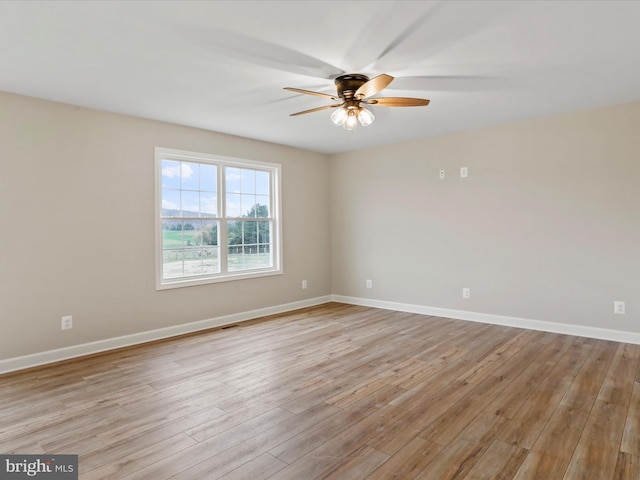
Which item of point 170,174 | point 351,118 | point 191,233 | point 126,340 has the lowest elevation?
point 126,340

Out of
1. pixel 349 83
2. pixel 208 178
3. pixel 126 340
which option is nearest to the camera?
pixel 349 83

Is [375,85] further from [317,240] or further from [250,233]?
A: [317,240]

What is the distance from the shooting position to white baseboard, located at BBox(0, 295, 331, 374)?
11.1ft

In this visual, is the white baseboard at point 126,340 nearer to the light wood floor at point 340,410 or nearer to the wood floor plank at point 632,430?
the light wood floor at point 340,410

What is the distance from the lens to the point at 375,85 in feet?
9.02

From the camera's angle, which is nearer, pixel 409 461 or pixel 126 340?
pixel 409 461

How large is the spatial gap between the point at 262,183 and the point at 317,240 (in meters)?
1.37

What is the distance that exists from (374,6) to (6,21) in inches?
86.3

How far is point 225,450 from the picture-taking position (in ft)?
6.81

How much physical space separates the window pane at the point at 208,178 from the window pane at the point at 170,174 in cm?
32

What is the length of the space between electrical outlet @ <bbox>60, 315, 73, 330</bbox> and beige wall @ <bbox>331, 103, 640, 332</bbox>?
3.93 meters

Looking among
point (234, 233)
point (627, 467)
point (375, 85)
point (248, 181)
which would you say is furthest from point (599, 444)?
point (248, 181)

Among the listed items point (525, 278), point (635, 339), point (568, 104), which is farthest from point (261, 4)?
point (635, 339)

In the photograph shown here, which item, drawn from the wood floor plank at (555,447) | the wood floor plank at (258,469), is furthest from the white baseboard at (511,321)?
the wood floor plank at (258,469)
